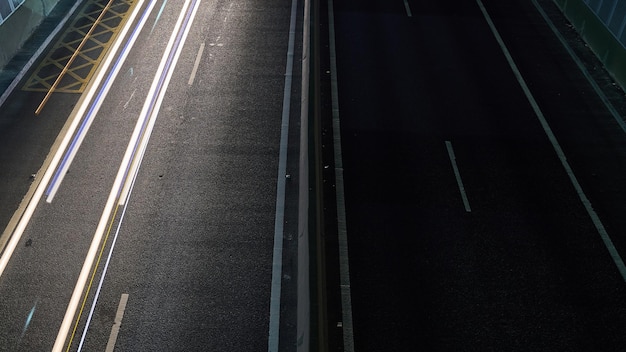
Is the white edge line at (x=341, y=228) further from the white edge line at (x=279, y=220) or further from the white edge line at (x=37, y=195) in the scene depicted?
the white edge line at (x=37, y=195)

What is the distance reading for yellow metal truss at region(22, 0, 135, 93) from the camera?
2020 centimetres

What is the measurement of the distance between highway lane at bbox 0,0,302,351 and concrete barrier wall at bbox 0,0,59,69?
10.2 ft

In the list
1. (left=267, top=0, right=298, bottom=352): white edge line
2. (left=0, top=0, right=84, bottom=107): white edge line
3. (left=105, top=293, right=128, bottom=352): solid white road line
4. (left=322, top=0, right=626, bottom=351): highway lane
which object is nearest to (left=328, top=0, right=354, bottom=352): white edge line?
(left=322, top=0, right=626, bottom=351): highway lane

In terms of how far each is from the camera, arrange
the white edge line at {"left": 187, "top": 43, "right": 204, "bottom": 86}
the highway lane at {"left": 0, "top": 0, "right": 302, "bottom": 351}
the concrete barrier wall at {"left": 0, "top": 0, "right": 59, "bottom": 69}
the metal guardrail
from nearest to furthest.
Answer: the highway lane at {"left": 0, "top": 0, "right": 302, "bottom": 351} < the metal guardrail < the white edge line at {"left": 187, "top": 43, "right": 204, "bottom": 86} < the concrete barrier wall at {"left": 0, "top": 0, "right": 59, "bottom": 69}

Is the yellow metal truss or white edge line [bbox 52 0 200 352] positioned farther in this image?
the yellow metal truss

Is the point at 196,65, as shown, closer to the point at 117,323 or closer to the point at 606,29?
the point at 117,323

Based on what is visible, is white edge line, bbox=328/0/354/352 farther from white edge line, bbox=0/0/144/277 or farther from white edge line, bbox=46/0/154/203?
white edge line, bbox=0/0/144/277

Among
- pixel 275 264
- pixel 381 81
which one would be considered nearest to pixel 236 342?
pixel 275 264

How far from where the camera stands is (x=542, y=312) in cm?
1295

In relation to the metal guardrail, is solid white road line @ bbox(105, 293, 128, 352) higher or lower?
lower

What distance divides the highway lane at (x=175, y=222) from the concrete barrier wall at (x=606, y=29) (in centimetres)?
1204

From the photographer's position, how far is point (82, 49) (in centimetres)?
2219

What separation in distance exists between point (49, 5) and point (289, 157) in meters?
14.9

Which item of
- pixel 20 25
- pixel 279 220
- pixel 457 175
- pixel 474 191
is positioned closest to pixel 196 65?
pixel 20 25
